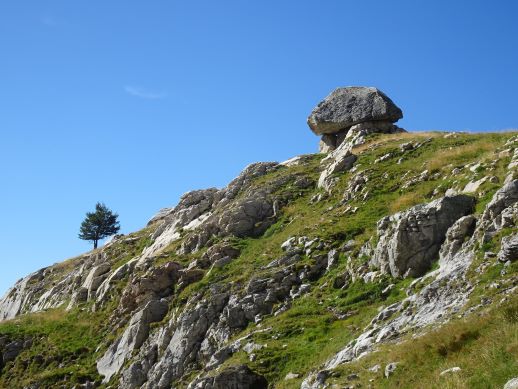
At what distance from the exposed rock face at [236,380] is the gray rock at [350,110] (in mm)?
38360

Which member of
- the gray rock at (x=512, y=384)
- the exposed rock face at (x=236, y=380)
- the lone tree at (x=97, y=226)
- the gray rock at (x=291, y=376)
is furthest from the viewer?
the lone tree at (x=97, y=226)

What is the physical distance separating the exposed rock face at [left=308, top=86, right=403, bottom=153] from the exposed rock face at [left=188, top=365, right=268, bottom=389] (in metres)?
36.0

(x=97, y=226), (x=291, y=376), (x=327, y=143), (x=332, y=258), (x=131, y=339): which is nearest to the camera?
(x=291, y=376)

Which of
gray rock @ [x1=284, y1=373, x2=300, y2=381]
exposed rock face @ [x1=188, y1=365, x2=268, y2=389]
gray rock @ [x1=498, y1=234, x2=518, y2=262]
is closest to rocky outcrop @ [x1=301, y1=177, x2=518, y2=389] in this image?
gray rock @ [x1=284, y1=373, x2=300, y2=381]

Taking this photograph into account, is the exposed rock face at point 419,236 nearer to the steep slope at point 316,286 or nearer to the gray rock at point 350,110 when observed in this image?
the steep slope at point 316,286

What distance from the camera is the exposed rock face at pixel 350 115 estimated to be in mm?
57562

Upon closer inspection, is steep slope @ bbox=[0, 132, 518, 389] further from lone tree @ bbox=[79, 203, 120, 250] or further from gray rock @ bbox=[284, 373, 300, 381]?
lone tree @ bbox=[79, 203, 120, 250]

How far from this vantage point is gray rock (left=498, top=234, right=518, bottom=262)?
2175 cm

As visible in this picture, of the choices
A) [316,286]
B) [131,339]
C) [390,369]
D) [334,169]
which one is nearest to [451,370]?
[390,369]

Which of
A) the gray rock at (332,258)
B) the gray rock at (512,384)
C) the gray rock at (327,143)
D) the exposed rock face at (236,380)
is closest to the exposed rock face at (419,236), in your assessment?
the gray rock at (332,258)

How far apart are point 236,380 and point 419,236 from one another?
1136cm

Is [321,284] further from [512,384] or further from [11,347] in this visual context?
[11,347]

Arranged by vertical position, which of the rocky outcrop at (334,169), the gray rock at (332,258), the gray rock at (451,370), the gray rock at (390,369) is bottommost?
the gray rock at (451,370)

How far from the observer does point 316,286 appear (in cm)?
3156
